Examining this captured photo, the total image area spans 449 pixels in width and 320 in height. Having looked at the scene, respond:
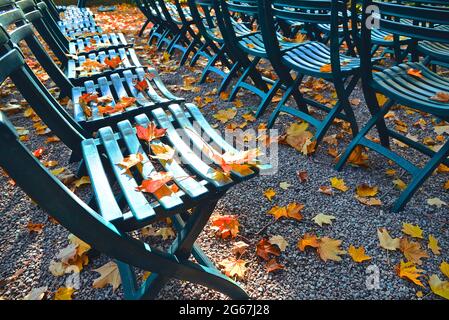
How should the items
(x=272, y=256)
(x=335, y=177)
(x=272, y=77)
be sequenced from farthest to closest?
(x=272, y=77), (x=335, y=177), (x=272, y=256)

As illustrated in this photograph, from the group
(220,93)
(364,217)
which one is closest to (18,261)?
(364,217)

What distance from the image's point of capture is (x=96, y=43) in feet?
10.3

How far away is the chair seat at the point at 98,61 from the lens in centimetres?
232

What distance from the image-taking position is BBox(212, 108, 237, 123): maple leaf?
113 inches

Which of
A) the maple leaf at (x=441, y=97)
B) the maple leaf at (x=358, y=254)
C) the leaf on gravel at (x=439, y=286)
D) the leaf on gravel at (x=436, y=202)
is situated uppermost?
the maple leaf at (x=441, y=97)

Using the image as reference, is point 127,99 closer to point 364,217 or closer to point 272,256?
point 272,256

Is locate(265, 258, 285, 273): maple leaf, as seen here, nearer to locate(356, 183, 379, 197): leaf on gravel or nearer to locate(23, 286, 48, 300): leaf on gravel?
locate(356, 183, 379, 197): leaf on gravel

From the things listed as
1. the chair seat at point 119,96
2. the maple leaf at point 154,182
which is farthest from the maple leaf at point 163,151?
the chair seat at point 119,96

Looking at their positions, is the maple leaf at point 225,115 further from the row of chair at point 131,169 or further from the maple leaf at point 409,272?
the maple leaf at point 409,272

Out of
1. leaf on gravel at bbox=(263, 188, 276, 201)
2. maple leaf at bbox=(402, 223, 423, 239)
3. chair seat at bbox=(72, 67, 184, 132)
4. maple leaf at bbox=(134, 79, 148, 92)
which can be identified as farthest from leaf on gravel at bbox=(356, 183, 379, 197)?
maple leaf at bbox=(134, 79, 148, 92)

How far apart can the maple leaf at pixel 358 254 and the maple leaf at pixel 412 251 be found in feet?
0.61

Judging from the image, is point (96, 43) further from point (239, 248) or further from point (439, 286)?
point (439, 286)
